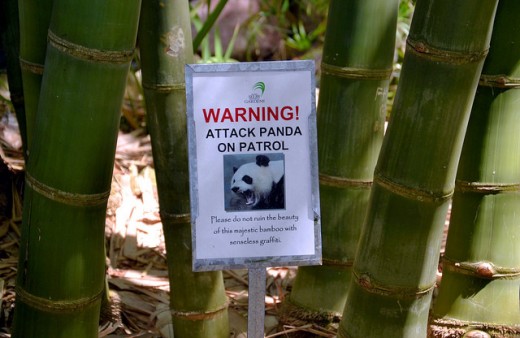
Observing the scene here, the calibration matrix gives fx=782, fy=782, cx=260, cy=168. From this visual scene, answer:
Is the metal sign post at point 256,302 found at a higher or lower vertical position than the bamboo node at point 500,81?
lower

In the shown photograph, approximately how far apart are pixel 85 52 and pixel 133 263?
1202mm

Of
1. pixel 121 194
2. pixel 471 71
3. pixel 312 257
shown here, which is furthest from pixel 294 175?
pixel 121 194

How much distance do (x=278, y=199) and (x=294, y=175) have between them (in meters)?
0.05

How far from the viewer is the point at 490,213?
1.67m

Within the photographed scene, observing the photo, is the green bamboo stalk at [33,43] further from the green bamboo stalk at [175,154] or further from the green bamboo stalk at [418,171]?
the green bamboo stalk at [418,171]

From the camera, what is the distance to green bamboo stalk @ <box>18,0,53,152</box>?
1489 mm

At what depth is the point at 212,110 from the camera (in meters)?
1.34

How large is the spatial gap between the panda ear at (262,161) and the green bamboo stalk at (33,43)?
50 centimetres

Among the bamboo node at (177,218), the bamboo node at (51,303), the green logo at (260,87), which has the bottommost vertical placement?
the bamboo node at (51,303)

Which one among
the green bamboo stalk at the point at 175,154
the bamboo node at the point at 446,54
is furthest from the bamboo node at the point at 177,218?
the bamboo node at the point at 446,54

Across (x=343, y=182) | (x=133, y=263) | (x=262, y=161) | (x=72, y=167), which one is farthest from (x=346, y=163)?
(x=133, y=263)

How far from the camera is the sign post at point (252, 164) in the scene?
52.9 inches

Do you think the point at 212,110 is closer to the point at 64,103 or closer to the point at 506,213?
the point at 64,103

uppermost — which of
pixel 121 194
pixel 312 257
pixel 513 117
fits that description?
pixel 513 117
